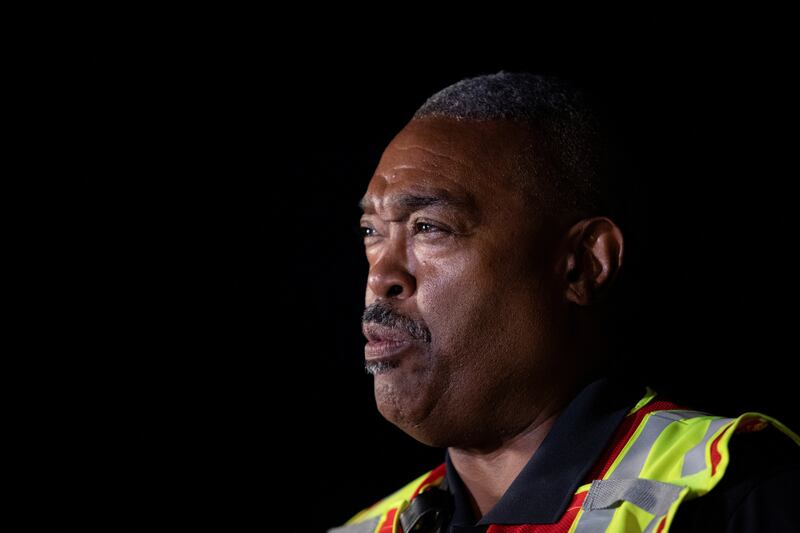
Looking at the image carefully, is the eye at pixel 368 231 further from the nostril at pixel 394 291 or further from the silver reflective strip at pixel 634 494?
the silver reflective strip at pixel 634 494

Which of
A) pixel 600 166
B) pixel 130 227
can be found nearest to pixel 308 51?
pixel 130 227

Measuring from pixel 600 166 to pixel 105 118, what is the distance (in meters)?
1.53

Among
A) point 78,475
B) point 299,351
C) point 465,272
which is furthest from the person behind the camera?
point 299,351

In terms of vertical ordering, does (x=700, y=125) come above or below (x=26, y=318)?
above

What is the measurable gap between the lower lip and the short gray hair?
15.1 inches

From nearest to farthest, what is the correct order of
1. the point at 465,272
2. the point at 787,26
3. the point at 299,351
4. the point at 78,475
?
1. the point at 465,272
2. the point at 787,26
3. the point at 78,475
4. the point at 299,351

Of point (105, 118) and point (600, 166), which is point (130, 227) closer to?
point (105, 118)

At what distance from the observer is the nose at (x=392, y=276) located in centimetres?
182

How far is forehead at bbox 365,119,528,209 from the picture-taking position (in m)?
1.82

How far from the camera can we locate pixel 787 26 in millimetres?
2301

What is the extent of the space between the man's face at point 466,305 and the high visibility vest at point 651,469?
18 centimetres

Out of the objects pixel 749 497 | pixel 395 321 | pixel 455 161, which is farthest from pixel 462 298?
pixel 749 497

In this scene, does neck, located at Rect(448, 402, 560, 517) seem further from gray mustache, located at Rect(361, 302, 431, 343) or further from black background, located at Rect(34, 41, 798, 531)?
black background, located at Rect(34, 41, 798, 531)

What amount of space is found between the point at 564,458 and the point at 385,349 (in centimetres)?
38
